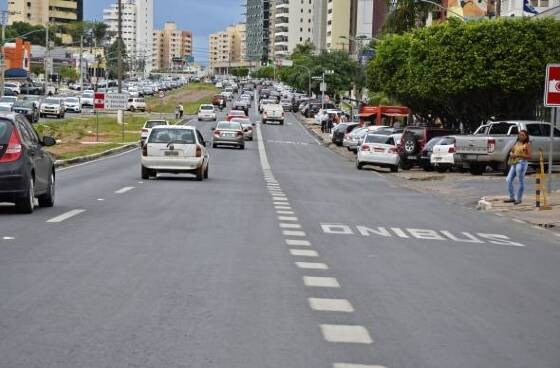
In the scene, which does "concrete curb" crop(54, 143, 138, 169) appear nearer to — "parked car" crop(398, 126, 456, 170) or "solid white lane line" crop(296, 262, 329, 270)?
"parked car" crop(398, 126, 456, 170)

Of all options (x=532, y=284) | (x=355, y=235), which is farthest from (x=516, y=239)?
(x=532, y=284)

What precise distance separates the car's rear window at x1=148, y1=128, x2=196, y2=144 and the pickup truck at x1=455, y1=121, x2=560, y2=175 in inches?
491

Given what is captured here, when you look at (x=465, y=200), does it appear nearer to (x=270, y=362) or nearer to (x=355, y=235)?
(x=355, y=235)

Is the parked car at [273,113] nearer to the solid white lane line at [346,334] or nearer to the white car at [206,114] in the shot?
the white car at [206,114]

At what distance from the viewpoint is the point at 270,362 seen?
24.0 ft

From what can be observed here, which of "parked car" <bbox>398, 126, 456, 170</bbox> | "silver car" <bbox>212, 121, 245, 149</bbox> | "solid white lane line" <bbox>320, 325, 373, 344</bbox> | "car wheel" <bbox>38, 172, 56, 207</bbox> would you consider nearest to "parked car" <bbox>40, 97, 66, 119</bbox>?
"silver car" <bbox>212, 121, 245, 149</bbox>

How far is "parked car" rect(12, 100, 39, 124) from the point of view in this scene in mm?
72312

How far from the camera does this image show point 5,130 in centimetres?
1820

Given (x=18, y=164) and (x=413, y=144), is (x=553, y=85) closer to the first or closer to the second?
(x=18, y=164)

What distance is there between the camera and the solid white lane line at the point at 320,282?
11167 millimetres

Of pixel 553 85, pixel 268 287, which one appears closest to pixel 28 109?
pixel 553 85

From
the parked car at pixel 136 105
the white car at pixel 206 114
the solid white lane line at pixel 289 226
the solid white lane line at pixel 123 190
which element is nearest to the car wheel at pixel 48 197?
the solid white lane line at pixel 289 226

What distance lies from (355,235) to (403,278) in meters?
5.03

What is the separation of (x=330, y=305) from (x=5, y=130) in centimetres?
988
